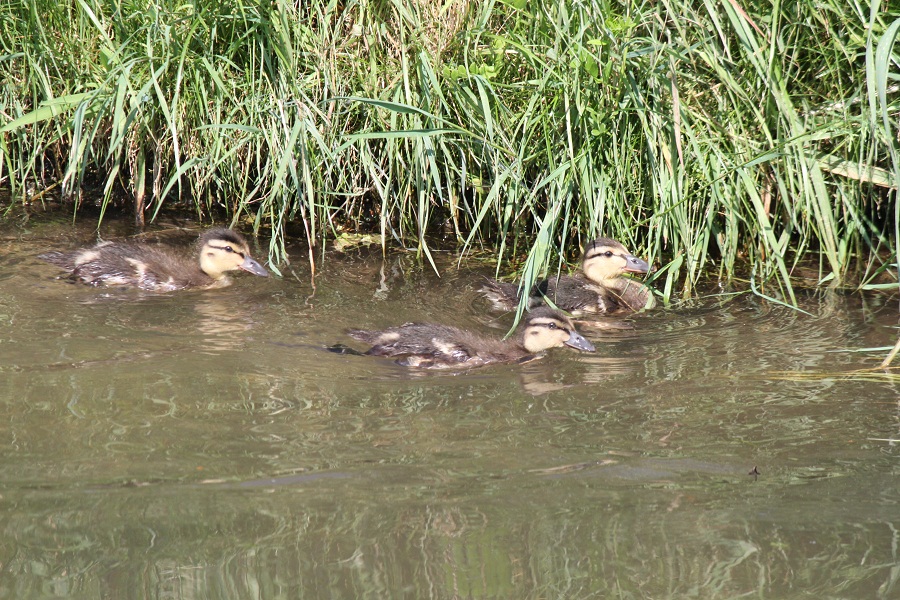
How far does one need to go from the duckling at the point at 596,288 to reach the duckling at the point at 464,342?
433 millimetres

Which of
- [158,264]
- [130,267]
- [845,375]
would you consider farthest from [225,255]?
[845,375]

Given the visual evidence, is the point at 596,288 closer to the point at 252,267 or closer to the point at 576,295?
the point at 576,295

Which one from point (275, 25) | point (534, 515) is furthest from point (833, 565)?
point (275, 25)

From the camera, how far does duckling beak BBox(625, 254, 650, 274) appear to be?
4.78 m

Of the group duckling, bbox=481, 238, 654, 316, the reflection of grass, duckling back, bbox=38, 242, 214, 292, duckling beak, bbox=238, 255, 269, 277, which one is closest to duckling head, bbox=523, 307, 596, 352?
duckling, bbox=481, 238, 654, 316

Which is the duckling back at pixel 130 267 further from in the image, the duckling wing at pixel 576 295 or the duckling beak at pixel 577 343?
the duckling beak at pixel 577 343

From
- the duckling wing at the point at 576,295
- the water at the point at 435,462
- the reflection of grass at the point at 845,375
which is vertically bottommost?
the water at the point at 435,462

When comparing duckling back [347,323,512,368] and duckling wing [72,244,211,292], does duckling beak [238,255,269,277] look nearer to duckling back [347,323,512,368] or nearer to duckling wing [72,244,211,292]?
duckling wing [72,244,211,292]

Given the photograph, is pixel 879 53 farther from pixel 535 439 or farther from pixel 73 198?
pixel 73 198

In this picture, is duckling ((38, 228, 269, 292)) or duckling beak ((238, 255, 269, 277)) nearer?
duckling ((38, 228, 269, 292))

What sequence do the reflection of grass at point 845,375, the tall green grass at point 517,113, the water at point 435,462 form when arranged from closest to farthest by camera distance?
the water at point 435,462, the reflection of grass at point 845,375, the tall green grass at point 517,113

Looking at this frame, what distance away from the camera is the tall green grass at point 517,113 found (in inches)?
179

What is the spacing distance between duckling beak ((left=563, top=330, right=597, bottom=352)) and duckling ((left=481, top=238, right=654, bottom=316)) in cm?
52

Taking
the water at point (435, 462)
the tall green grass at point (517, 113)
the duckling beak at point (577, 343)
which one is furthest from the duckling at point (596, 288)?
the duckling beak at point (577, 343)
